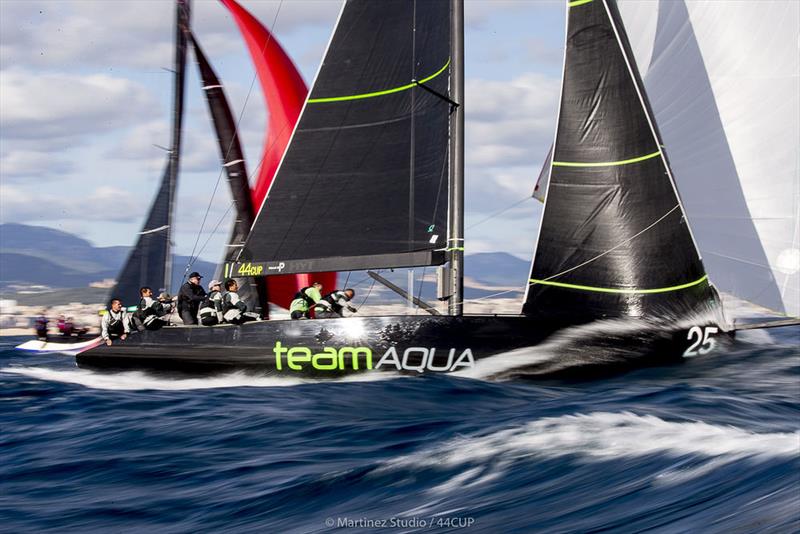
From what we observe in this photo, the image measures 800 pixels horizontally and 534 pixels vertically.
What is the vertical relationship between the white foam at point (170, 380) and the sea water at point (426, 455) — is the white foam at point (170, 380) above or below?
above

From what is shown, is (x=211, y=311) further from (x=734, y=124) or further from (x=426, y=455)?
(x=734, y=124)

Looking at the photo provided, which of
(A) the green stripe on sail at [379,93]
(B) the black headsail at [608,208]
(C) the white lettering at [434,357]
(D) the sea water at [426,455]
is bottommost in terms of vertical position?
(D) the sea water at [426,455]


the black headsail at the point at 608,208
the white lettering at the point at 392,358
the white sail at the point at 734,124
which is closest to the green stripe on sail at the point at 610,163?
the black headsail at the point at 608,208

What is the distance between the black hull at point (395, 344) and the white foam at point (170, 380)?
9cm

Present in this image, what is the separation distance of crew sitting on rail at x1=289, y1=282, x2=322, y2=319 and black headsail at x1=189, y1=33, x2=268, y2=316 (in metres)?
4.43

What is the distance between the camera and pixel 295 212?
14141mm

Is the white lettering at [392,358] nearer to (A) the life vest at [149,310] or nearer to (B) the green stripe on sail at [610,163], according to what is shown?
(B) the green stripe on sail at [610,163]

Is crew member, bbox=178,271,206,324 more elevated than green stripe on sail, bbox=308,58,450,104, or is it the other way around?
green stripe on sail, bbox=308,58,450,104

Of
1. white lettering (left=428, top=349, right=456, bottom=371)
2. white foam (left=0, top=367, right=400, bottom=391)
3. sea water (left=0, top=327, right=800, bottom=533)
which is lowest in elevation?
sea water (left=0, top=327, right=800, bottom=533)

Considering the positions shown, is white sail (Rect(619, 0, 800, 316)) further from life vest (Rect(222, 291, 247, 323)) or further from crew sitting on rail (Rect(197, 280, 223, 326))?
crew sitting on rail (Rect(197, 280, 223, 326))

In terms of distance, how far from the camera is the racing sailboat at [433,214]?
492 inches

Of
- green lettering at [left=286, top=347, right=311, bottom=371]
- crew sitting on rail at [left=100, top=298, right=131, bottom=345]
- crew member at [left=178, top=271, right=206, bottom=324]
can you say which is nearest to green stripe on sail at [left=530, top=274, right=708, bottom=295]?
green lettering at [left=286, top=347, right=311, bottom=371]

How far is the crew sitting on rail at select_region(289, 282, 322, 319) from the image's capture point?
13.9 m

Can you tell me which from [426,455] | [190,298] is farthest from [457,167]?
[426,455]
